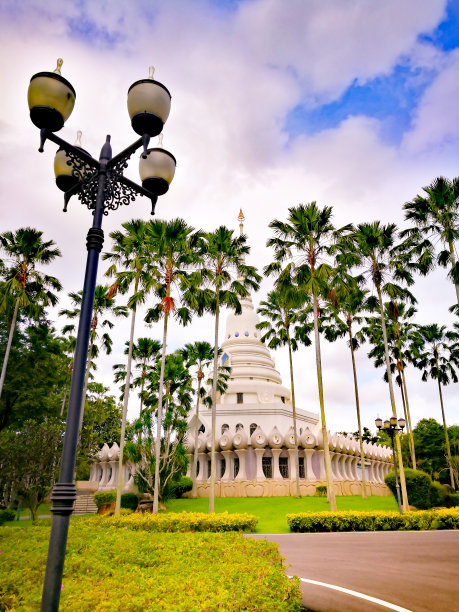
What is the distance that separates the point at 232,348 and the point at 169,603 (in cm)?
5164

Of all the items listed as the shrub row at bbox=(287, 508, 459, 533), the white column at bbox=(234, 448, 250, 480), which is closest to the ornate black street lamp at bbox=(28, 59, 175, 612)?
the shrub row at bbox=(287, 508, 459, 533)

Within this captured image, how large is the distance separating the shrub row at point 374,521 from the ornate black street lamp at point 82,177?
17366mm

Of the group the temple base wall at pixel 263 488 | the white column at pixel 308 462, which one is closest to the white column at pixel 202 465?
the temple base wall at pixel 263 488

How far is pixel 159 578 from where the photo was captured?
6.11m

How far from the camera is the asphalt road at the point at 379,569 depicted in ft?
24.5

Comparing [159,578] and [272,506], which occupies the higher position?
[159,578]

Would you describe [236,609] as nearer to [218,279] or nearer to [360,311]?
[218,279]

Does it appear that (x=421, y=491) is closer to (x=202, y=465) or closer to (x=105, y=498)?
(x=105, y=498)

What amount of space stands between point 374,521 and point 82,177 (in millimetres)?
19063

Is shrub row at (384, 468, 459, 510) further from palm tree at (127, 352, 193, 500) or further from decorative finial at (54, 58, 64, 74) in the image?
decorative finial at (54, 58, 64, 74)

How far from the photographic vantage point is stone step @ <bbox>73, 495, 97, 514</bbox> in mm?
34875

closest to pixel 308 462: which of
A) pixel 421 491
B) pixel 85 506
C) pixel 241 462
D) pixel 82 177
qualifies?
pixel 241 462

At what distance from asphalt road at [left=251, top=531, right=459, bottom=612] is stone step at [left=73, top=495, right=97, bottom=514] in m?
23.4

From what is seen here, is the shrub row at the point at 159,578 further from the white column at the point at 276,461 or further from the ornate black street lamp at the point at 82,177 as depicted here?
the white column at the point at 276,461
